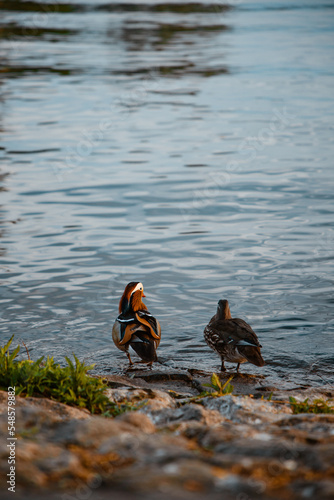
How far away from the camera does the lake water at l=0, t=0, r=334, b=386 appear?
927 centimetres

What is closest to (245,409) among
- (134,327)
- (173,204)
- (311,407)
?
(311,407)

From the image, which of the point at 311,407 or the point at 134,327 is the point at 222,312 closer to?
the point at 134,327

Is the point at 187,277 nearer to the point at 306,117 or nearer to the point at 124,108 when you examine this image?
the point at 306,117

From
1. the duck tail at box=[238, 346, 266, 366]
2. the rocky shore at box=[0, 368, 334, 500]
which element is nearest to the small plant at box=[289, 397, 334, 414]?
the rocky shore at box=[0, 368, 334, 500]

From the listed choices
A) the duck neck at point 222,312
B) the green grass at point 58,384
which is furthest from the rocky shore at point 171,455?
the duck neck at point 222,312

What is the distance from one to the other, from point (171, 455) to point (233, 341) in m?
4.00

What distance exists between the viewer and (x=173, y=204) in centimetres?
1480

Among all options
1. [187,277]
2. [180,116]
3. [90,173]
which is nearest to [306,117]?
[180,116]

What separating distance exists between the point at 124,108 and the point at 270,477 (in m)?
23.2

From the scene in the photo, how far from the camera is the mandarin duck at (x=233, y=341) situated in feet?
24.2

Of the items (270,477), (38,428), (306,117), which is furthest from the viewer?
(306,117)

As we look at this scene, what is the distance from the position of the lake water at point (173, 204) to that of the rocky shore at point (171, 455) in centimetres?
277

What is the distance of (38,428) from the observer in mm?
4262

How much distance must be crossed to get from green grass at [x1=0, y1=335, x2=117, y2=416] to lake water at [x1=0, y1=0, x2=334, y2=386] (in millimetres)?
2163
